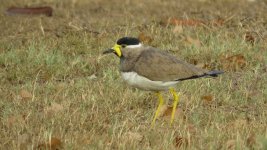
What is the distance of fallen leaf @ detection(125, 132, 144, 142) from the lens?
6.08 meters

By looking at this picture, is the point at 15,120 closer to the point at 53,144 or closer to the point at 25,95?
the point at 53,144

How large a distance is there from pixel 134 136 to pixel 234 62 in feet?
10.5

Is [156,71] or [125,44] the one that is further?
[125,44]

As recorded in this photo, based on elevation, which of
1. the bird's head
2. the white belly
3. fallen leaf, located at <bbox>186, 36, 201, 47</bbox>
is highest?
the bird's head

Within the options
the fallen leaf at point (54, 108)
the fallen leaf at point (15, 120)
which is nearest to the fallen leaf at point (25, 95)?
the fallen leaf at point (54, 108)

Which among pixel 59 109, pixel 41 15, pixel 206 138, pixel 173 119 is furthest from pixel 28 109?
pixel 41 15

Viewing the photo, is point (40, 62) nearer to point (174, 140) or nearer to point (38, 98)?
point (38, 98)

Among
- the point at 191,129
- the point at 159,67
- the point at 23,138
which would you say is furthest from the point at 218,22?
the point at 23,138

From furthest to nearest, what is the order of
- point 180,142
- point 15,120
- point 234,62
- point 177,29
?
point 177,29 < point 234,62 < point 15,120 < point 180,142

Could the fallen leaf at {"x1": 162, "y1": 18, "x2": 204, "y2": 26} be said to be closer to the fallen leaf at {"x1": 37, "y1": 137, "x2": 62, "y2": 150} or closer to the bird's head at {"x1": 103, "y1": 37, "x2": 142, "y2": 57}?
the bird's head at {"x1": 103, "y1": 37, "x2": 142, "y2": 57}

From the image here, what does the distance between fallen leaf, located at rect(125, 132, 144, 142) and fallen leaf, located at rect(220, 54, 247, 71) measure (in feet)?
10.1

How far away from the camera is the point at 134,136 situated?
616 cm

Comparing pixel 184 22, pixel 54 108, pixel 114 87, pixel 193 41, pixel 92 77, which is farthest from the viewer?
pixel 184 22

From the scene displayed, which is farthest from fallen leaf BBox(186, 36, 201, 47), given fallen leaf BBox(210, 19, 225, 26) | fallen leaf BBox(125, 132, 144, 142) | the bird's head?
fallen leaf BBox(125, 132, 144, 142)
